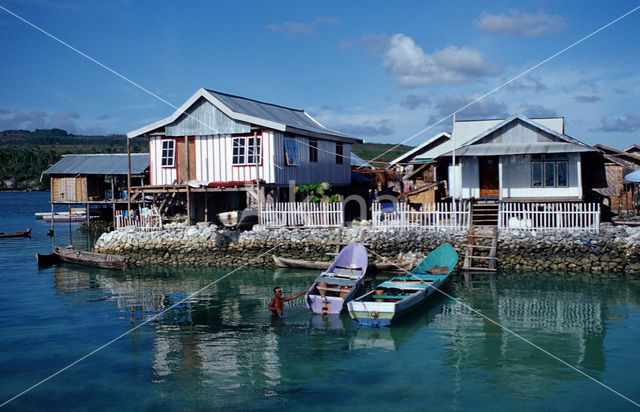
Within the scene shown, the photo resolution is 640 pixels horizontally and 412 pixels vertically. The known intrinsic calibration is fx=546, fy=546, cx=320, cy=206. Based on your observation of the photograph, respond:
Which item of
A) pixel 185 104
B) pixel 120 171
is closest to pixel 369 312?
pixel 185 104

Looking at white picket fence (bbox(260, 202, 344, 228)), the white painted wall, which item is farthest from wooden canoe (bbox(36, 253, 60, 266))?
white picket fence (bbox(260, 202, 344, 228))

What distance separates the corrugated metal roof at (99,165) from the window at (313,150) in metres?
15.5

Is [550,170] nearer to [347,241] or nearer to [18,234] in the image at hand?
[347,241]

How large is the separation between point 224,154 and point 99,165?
1861 cm

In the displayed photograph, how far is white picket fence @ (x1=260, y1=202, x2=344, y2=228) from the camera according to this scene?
2734 cm

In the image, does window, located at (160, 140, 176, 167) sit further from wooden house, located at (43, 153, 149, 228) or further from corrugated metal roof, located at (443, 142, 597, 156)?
corrugated metal roof, located at (443, 142, 597, 156)

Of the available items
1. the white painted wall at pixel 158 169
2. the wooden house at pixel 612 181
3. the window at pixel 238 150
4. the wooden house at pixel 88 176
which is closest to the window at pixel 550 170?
the wooden house at pixel 612 181

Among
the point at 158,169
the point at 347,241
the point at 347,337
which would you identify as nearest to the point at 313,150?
the point at 347,241

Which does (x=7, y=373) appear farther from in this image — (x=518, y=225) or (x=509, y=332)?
(x=518, y=225)

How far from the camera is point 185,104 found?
97.4 feet

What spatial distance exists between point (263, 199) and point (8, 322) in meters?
13.9

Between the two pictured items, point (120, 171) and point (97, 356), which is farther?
point (120, 171)

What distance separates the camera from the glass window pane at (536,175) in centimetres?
2719

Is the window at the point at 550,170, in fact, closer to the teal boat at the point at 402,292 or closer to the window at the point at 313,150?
the teal boat at the point at 402,292
